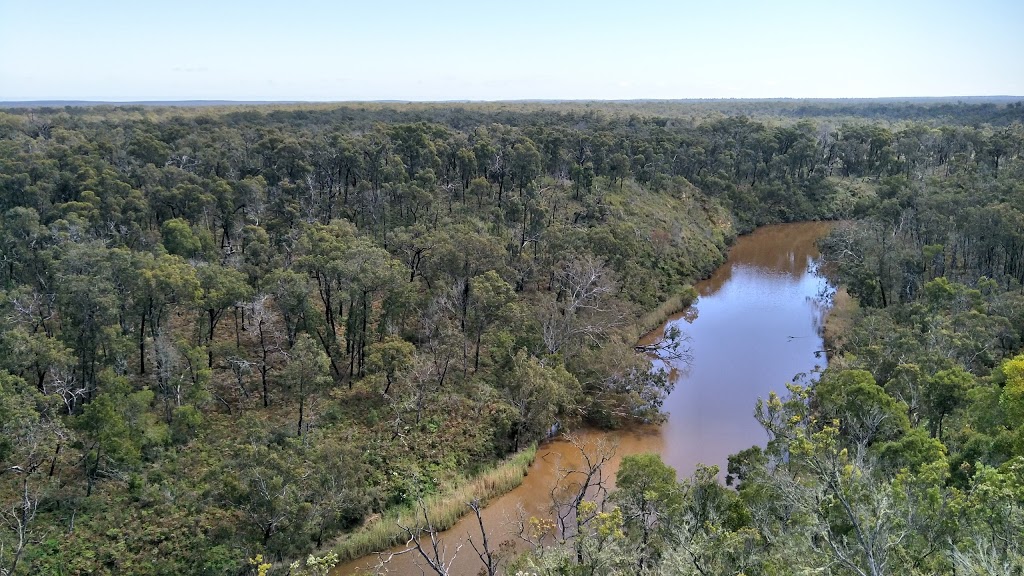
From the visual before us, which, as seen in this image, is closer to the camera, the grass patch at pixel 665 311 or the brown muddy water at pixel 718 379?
the brown muddy water at pixel 718 379

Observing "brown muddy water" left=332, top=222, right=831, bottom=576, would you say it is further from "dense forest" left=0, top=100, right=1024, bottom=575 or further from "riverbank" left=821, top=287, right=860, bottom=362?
"dense forest" left=0, top=100, right=1024, bottom=575

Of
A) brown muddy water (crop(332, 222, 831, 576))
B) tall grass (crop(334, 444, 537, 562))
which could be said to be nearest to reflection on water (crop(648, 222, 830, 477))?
brown muddy water (crop(332, 222, 831, 576))

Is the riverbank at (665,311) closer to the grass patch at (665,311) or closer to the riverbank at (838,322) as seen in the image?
the grass patch at (665,311)

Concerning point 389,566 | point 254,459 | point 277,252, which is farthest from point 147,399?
point 277,252

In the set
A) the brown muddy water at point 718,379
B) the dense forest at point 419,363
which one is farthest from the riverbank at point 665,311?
the brown muddy water at point 718,379

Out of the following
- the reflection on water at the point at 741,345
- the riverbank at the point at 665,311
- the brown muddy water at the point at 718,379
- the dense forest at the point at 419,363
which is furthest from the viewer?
the riverbank at the point at 665,311

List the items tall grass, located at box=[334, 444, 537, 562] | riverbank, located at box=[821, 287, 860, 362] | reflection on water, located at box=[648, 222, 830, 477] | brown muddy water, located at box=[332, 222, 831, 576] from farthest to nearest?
riverbank, located at box=[821, 287, 860, 362], reflection on water, located at box=[648, 222, 830, 477], brown muddy water, located at box=[332, 222, 831, 576], tall grass, located at box=[334, 444, 537, 562]
